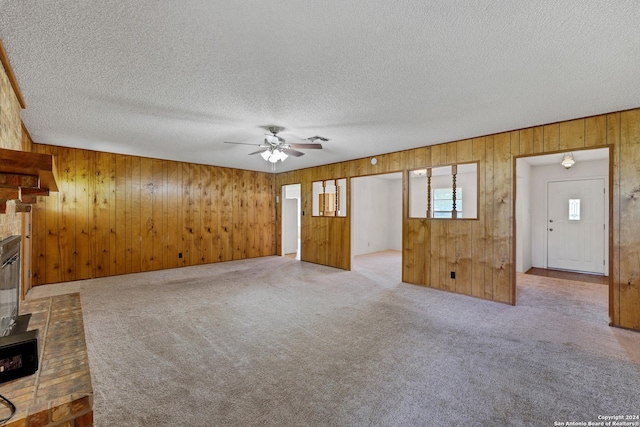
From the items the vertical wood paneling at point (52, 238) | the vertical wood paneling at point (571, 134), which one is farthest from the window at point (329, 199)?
the vertical wood paneling at point (52, 238)

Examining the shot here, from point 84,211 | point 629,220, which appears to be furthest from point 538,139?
point 84,211

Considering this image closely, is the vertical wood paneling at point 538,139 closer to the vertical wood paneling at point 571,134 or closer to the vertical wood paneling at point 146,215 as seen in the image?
the vertical wood paneling at point 571,134

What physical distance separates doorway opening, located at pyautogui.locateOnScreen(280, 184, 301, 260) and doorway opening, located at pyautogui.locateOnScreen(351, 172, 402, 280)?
70.3 inches

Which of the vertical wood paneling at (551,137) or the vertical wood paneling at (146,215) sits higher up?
the vertical wood paneling at (551,137)

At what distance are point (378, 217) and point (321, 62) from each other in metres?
7.23

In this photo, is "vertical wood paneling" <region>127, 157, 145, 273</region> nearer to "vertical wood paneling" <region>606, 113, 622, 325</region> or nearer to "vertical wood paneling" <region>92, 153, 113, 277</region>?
"vertical wood paneling" <region>92, 153, 113, 277</region>

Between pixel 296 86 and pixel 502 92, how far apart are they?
196cm

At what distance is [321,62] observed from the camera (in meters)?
2.13

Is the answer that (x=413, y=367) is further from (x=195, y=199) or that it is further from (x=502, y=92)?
(x=195, y=199)

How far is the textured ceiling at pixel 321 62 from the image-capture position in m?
1.61

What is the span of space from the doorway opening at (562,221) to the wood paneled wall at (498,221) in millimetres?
1459

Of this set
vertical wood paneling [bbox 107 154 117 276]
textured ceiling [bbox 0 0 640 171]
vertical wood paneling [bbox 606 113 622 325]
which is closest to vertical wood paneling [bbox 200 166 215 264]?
vertical wood paneling [bbox 107 154 117 276]

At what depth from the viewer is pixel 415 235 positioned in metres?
4.89

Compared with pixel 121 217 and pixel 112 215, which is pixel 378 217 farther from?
pixel 112 215
